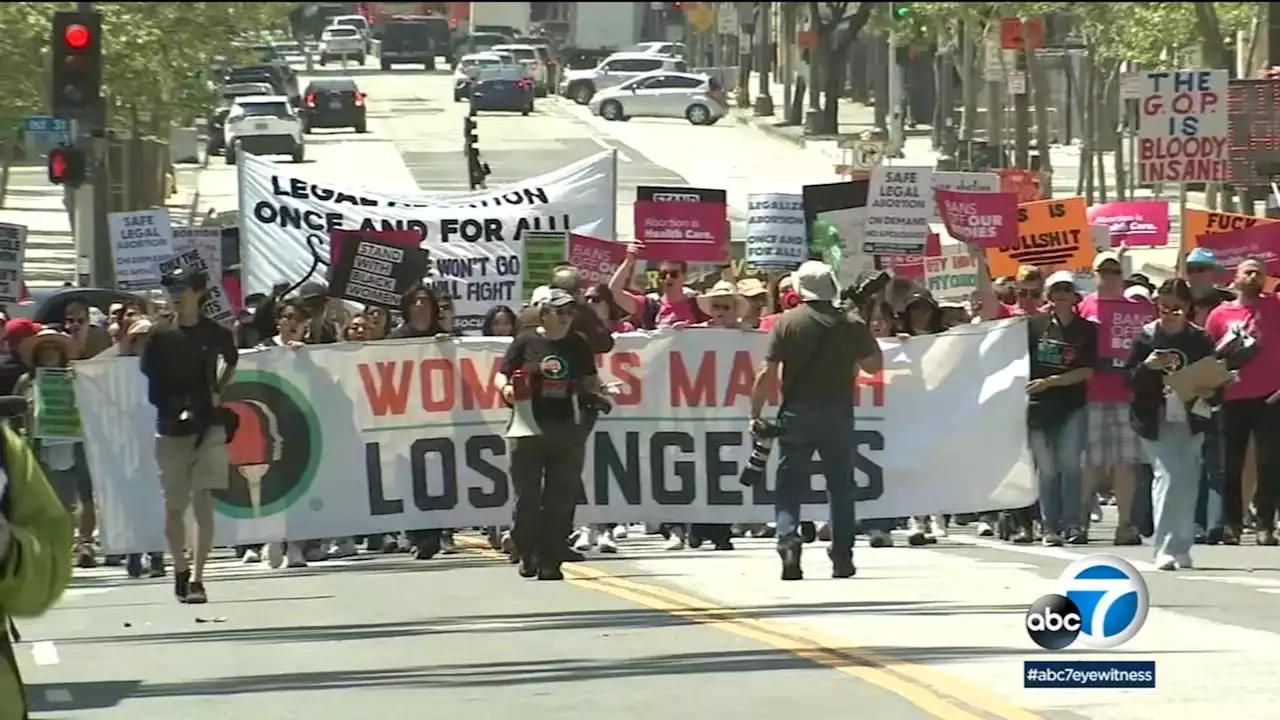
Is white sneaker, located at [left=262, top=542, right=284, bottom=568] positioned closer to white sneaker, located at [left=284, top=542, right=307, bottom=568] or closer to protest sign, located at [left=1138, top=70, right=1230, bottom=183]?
white sneaker, located at [left=284, top=542, right=307, bottom=568]

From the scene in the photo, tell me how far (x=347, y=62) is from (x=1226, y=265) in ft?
263

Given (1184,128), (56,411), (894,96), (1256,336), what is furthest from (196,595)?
(894,96)

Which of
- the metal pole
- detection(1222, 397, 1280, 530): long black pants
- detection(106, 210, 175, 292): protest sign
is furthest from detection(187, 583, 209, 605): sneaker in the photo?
the metal pole

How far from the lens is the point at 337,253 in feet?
60.9

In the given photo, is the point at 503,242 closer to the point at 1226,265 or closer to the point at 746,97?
the point at 1226,265

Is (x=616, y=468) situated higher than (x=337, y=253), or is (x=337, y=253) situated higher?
(x=337, y=253)

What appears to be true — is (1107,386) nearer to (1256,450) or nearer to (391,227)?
(1256,450)

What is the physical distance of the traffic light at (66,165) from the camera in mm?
23477

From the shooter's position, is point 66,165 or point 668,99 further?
point 668,99

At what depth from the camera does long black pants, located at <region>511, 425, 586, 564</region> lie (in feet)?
48.8

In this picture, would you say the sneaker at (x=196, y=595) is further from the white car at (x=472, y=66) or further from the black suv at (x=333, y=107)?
the white car at (x=472, y=66)

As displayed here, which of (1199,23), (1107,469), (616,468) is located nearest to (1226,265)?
(1107,469)

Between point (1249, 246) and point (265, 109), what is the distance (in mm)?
41655

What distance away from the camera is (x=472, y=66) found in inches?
2995
